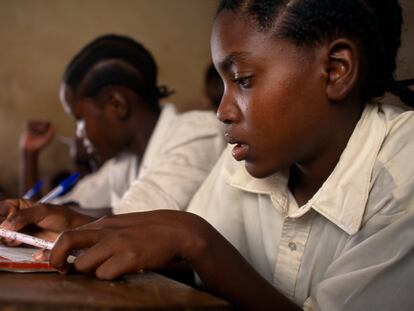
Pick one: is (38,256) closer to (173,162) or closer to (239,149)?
(239,149)

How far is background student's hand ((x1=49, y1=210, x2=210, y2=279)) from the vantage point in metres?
0.60

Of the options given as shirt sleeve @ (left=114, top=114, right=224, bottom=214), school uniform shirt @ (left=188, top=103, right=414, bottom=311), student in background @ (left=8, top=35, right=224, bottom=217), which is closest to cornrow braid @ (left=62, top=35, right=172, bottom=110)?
student in background @ (left=8, top=35, right=224, bottom=217)

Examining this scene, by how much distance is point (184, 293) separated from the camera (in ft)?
1.76

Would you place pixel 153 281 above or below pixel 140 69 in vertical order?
below

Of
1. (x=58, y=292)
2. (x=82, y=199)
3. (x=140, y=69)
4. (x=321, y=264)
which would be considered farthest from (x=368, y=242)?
(x=82, y=199)

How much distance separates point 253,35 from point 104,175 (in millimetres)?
1302

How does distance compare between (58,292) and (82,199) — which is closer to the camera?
(58,292)

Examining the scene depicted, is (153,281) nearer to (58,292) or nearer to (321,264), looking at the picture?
(58,292)

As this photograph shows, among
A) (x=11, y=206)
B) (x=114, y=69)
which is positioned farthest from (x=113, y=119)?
(x=11, y=206)

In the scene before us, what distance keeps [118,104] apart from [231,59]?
850mm

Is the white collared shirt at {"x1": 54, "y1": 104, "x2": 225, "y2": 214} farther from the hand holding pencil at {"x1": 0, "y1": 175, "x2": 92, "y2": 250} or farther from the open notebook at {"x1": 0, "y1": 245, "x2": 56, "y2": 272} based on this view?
the open notebook at {"x1": 0, "y1": 245, "x2": 56, "y2": 272}

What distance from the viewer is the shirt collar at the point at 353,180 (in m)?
0.77

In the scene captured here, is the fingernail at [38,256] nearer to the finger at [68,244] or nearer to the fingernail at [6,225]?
the finger at [68,244]

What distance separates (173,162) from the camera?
4.50ft
